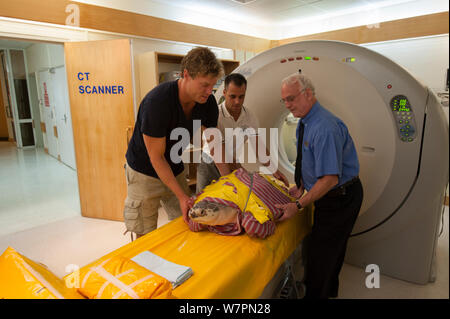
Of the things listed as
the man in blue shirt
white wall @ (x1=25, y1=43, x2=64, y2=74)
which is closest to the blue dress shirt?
the man in blue shirt

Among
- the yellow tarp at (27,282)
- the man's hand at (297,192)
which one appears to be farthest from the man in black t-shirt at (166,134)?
the yellow tarp at (27,282)

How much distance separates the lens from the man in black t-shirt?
4.85ft

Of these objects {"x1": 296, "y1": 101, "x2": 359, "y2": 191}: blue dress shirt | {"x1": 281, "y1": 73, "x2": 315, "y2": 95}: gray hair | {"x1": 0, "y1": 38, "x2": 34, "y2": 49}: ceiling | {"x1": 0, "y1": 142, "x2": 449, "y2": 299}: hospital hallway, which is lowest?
{"x1": 0, "y1": 142, "x2": 449, "y2": 299}: hospital hallway

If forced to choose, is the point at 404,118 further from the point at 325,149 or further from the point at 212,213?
the point at 212,213

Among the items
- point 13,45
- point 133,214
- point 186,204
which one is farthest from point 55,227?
point 13,45

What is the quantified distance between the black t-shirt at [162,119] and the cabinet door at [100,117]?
1.54 metres

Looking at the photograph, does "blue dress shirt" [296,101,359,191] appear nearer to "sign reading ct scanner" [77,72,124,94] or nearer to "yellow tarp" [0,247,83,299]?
"yellow tarp" [0,247,83,299]

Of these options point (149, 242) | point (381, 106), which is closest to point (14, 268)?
point (149, 242)

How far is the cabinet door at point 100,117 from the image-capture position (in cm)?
314

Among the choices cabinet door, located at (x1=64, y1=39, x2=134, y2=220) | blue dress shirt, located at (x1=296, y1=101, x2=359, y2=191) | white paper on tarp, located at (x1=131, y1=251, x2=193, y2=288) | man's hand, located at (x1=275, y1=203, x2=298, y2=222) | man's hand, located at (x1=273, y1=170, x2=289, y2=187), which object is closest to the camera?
white paper on tarp, located at (x1=131, y1=251, x2=193, y2=288)

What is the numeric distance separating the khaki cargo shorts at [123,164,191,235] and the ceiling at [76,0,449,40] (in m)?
2.49

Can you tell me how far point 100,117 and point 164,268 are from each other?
8.16 ft

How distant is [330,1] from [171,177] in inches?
121

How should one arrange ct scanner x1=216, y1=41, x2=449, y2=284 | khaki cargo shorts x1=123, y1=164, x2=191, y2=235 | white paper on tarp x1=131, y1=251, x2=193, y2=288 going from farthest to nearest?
khaki cargo shorts x1=123, y1=164, x2=191, y2=235
ct scanner x1=216, y1=41, x2=449, y2=284
white paper on tarp x1=131, y1=251, x2=193, y2=288
